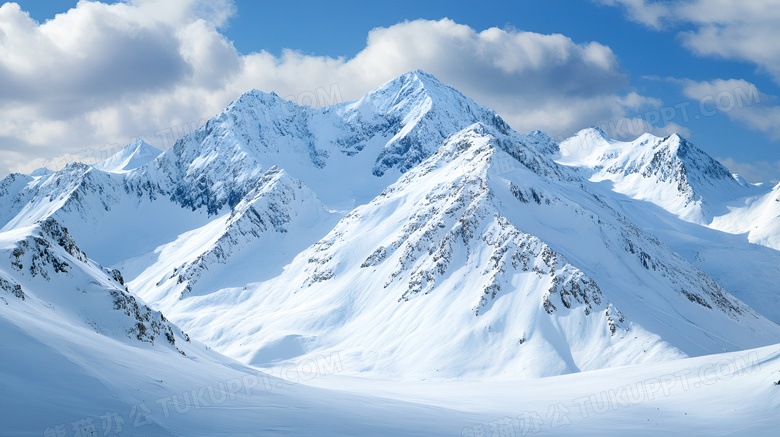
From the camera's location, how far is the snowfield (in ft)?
65.5

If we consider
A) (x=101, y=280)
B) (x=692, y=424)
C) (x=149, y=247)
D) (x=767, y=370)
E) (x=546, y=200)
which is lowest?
(x=692, y=424)

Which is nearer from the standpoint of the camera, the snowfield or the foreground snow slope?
the snowfield

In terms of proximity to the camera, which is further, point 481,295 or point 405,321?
point 405,321

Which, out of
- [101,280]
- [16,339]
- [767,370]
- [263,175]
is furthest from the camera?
[263,175]

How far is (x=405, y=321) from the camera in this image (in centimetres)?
9300

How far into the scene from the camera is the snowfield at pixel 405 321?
65.5 feet

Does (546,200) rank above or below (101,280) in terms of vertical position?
above

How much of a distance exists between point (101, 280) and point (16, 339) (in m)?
25.8

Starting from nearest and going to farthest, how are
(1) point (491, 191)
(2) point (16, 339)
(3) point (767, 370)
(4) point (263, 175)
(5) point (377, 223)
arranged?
(2) point (16, 339) → (3) point (767, 370) → (1) point (491, 191) → (5) point (377, 223) → (4) point (263, 175)

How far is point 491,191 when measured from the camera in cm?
10300

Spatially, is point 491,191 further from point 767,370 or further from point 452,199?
point 767,370

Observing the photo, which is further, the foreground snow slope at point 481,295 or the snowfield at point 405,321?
the foreground snow slope at point 481,295

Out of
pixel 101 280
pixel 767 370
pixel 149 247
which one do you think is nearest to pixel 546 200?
pixel 767 370

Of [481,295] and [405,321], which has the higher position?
[481,295]
